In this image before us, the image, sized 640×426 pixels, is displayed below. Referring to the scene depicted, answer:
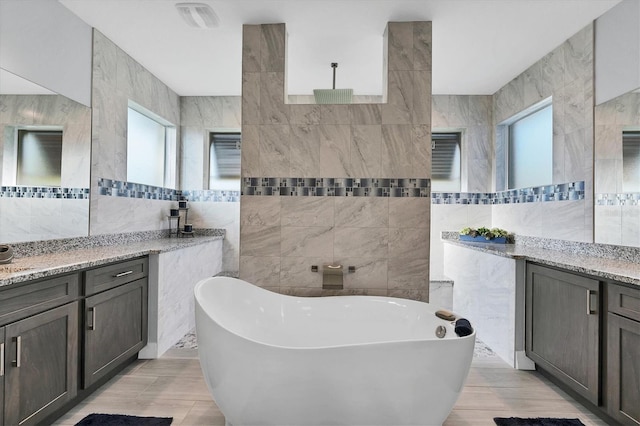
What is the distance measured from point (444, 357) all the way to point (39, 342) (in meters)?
2.01

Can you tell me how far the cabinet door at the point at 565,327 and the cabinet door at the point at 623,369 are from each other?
9 centimetres

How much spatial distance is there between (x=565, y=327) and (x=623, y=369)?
17.5 inches

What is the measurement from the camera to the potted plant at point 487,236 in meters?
3.78

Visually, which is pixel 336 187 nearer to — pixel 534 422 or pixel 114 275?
pixel 114 275

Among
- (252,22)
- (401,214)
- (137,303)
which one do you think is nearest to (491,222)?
(401,214)

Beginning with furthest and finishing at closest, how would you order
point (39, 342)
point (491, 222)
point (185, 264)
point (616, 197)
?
1. point (491, 222)
2. point (185, 264)
3. point (616, 197)
4. point (39, 342)

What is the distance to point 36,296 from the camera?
175cm

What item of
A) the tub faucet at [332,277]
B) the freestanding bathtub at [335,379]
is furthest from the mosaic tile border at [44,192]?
the tub faucet at [332,277]

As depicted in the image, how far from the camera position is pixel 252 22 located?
2779mm

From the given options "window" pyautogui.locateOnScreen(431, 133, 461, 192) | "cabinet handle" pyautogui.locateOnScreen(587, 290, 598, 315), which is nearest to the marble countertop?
"cabinet handle" pyautogui.locateOnScreen(587, 290, 598, 315)

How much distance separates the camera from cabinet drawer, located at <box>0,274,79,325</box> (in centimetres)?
159

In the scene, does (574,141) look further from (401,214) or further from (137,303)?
(137,303)

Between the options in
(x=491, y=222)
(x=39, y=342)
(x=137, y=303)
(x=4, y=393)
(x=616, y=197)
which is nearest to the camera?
(x=4, y=393)

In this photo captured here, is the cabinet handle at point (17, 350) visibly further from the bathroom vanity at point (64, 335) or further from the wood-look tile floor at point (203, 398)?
the wood-look tile floor at point (203, 398)
